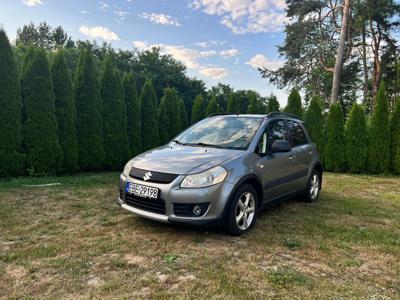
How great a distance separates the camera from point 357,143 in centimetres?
1061

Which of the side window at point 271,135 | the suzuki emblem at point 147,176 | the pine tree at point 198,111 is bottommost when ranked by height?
the suzuki emblem at point 147,176

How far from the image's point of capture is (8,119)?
709 cm

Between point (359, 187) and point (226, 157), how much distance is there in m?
5.42

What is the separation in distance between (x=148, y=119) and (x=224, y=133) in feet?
21.5

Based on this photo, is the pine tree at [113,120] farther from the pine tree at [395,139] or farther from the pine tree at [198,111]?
the pine tree at [395,139]

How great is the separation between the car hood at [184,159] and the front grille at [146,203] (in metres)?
0.35

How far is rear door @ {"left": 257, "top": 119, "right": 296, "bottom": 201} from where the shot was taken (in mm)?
4195

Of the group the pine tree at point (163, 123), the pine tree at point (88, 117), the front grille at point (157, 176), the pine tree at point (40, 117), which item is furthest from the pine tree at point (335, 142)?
the front grille at point (157, 176)

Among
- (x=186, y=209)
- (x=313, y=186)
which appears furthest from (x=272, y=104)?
(x=186, y=209)

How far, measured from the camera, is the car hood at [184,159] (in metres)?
3.52

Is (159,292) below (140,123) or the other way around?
below

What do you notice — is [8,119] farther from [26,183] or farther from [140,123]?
[140,123]

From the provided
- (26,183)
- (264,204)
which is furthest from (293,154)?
(26,183)

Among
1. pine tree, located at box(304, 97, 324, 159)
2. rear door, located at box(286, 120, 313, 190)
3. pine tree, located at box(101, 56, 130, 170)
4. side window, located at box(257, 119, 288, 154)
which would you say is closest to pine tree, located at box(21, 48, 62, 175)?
pine tree, located at box(101, 56, 130, 170)
